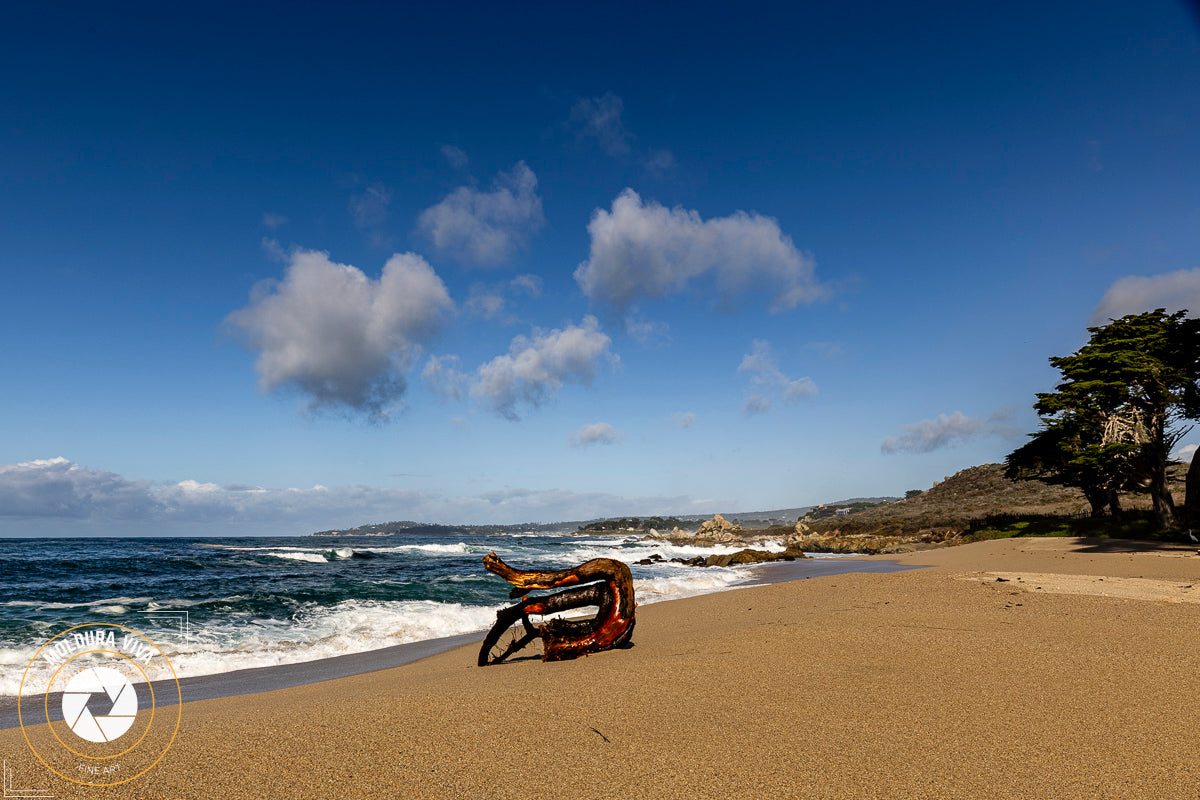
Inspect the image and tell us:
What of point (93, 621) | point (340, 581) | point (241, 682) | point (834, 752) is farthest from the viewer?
point (340, 581)

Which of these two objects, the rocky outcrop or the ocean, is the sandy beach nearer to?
the ocean

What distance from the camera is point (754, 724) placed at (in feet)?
12.9

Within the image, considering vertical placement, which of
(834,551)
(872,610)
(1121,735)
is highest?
(1121,735)

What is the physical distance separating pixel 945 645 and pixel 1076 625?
90.4 inches

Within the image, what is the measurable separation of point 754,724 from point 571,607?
3.40 metres

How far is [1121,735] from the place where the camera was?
3.55 metres

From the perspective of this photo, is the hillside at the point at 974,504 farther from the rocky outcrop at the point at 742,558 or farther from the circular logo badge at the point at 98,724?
the circular logo badge at the point at 98,724

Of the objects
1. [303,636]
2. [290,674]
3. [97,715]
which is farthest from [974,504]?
[97,715]

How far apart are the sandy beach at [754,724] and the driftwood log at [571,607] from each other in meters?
0.36

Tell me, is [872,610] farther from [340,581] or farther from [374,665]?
[340,581]

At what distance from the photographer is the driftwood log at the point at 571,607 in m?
6.75

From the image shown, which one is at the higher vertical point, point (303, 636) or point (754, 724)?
point (754, 724)

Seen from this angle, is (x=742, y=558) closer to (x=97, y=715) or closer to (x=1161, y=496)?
(x=1161, y=496)

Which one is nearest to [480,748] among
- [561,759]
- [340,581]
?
[561,759]
